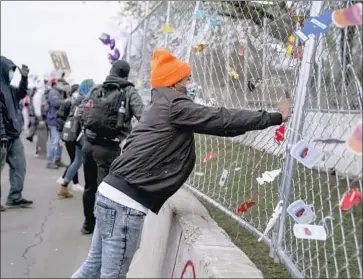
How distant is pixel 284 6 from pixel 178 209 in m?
1.54

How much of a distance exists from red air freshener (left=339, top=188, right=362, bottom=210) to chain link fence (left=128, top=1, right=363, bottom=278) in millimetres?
37

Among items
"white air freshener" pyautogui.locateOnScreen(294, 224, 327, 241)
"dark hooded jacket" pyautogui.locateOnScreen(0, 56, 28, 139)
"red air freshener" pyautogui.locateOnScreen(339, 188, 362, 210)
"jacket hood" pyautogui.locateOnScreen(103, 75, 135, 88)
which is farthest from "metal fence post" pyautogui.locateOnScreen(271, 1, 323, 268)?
"dark hooded jacket" pyautogui.locateOnScreen(0, 56, 28, 139)

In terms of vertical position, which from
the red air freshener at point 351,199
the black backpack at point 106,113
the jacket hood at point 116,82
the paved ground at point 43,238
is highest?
the red air freshener at point 351,199

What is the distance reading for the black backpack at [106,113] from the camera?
4578 millimetres

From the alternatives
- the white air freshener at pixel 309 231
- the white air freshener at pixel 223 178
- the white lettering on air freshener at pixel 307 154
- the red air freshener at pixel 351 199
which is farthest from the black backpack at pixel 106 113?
the red air freshener at pixel 351 199

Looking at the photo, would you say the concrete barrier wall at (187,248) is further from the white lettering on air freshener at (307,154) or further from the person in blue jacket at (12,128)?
the person in blue jacket at (12,128)

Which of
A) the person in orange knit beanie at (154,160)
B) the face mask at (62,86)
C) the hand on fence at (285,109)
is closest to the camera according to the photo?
the hand on fence at (285,109)

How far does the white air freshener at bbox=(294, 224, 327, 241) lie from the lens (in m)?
2.19

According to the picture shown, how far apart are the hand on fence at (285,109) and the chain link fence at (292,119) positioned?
38 mm

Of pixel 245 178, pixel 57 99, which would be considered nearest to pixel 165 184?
pixel 245 178

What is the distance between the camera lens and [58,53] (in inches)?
377

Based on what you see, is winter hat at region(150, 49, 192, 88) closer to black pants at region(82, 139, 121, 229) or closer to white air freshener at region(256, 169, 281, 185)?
white air freshener at region(256, 169, 281, 185)

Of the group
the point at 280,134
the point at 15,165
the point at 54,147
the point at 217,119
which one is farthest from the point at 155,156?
the point at 54,147

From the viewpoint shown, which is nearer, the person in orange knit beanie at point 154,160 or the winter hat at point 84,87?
the person in orange knit beanie at point 154,160
